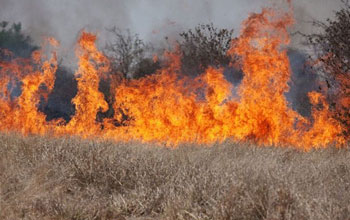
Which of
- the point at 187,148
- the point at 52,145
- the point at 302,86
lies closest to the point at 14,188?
the point at 52,145

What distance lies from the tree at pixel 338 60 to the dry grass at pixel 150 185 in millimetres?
4738

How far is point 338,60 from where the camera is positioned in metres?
11.6

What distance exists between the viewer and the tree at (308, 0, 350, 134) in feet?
37.7

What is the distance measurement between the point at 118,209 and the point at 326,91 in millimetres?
9792

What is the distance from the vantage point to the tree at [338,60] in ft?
37.7

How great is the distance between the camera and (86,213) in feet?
15.7

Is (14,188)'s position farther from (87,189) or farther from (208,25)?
(208,25)

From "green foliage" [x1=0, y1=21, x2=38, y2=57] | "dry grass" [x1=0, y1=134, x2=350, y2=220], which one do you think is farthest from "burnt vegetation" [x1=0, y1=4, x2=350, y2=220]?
"green foliage" [x1=0, y1=21, x2=38, y2=57]

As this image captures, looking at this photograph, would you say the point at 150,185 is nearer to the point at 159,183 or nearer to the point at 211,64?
the point at 159,183

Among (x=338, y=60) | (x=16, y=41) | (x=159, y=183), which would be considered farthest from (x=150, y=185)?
(x=16, y=41)

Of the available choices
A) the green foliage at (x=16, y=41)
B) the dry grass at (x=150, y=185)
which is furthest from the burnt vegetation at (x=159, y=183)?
the green foliage at (x=16, y=41)

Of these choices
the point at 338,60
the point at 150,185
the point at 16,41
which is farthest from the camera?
the point at 16,41

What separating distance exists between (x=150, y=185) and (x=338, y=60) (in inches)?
299

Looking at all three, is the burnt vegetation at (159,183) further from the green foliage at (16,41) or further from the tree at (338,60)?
the green foliage at (16,41)
